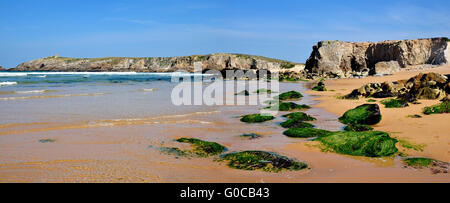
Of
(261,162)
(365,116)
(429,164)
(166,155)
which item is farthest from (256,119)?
(429,164)

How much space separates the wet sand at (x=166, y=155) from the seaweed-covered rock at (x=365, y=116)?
0.24 meters

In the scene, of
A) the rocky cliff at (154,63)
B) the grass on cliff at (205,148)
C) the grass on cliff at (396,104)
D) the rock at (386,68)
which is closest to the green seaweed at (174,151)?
the grass on cliff at (205,148)

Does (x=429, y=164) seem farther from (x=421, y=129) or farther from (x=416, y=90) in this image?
(x=416, y=90)

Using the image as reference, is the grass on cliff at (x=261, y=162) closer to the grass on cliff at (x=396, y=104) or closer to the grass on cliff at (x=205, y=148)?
the grass on cliff at (x=205, y=148)

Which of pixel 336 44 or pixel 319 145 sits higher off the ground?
pixel 336 44

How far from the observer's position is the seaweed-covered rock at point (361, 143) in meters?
4.68

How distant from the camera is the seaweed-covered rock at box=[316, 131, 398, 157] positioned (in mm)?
4676

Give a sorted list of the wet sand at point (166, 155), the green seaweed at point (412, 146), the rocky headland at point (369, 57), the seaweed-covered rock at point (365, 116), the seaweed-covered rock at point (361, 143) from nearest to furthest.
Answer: the wet sand at point (166, 155) → the seaweed-covered rock at point (361, 143) → the green seaweed at point (412, 146) → the seaweed-covered rock at point (365, 116) → the rocky headland at point (369, 57)

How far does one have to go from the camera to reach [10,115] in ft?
28.9

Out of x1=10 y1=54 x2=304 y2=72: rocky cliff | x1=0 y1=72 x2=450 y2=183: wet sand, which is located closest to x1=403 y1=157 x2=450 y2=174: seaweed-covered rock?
x1=0 y1=72 x2=450 y2=183: wet sand

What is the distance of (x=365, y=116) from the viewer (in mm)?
7152

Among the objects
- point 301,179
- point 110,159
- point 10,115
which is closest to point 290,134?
point 301,179
